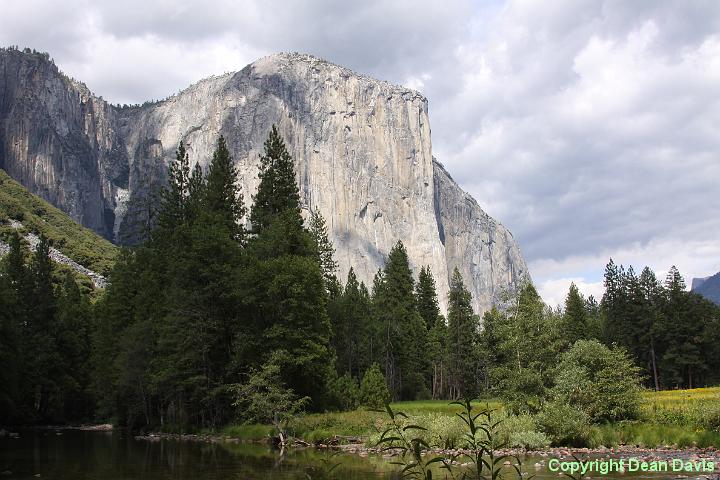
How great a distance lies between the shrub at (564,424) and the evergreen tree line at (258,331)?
2041 mm

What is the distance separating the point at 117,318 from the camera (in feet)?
185

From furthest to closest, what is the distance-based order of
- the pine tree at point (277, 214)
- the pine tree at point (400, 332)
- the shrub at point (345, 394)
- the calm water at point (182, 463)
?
the pine tree at point (400, 332) → the shrub at point (345, 394) → the pine tree at point (277, 214) → the calm water at point (182, 463)

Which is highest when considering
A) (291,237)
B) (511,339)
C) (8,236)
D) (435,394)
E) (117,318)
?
(8,236)

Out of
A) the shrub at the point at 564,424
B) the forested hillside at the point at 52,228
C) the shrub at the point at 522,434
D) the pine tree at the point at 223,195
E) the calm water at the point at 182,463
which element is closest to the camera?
the calm water at the point at 182,463

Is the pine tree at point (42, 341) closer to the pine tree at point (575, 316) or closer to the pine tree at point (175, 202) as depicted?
the pine tree at point (175, 202)

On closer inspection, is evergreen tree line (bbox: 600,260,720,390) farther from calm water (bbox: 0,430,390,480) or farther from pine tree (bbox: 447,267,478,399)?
calm water (bbox: 0,430,390,480)

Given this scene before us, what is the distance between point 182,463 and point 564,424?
646 inches

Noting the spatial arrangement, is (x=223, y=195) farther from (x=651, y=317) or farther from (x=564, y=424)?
(x=651, y=317)

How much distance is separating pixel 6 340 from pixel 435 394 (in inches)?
2426

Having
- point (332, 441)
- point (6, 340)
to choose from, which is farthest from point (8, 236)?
point (332, 441)

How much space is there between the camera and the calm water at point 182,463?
21.0 m

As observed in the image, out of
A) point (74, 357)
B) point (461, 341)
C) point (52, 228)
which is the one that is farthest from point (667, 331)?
point (52, 228)

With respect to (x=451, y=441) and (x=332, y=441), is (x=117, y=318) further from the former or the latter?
(x=451, y=441)

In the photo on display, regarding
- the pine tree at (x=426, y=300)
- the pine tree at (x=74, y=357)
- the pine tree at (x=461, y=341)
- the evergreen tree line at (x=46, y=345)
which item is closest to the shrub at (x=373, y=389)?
the evergreen tree line at (x=46, y=345)
